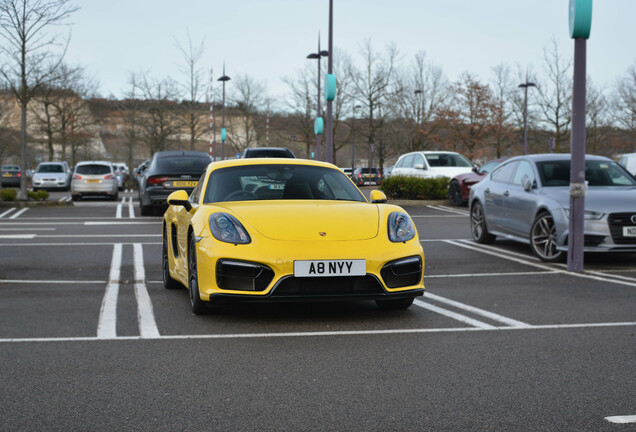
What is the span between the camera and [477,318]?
267 inches

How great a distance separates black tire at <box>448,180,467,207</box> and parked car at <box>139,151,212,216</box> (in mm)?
7180

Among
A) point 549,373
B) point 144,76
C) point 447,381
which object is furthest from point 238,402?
point 144,76

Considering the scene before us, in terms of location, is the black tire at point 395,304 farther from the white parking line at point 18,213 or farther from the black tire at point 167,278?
the white parking line at point 18,213

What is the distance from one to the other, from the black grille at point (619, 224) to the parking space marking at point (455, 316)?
12.6ft

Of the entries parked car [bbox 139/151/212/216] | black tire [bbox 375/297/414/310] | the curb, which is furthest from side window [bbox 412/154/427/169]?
black tire [bbox 375/297/414/310]

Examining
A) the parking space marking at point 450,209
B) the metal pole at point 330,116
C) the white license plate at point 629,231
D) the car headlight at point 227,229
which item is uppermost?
the metal pole at point 330,116

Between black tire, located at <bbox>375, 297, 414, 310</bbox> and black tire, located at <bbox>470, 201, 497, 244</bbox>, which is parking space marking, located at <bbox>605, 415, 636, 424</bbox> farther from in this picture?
black tire, located at <bbox>470, 201, 497, 244</bbox>

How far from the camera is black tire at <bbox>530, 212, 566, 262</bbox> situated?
1081cm

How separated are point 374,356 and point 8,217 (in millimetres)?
16302

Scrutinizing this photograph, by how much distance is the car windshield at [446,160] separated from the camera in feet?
88.0

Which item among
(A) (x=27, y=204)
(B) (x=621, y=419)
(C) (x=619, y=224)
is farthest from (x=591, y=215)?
(A) (x=27, y=204)

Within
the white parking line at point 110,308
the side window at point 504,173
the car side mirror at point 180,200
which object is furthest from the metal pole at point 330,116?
the car side mirror at point 180,200

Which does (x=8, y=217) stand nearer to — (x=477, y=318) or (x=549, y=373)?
(x=477, y=318)

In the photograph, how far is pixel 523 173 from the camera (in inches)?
475
